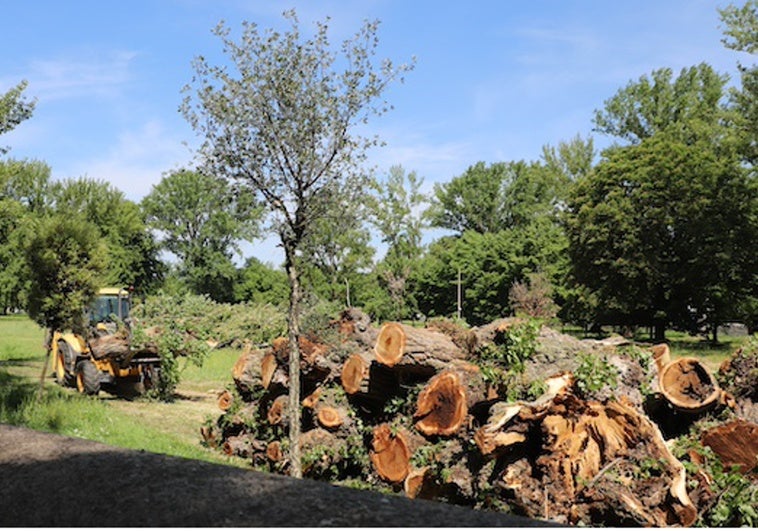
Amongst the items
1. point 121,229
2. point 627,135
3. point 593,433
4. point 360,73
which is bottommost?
point 593,433

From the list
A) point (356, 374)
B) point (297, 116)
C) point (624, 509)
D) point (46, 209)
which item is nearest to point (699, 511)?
point (624, 509)

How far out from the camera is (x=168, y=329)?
17.6 meters

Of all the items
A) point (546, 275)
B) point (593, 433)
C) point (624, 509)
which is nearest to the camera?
point (624, 509)

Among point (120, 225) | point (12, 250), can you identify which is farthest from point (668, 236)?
point (120, 225)

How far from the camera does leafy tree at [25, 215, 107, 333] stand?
1482 cm

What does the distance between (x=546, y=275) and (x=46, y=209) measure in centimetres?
3690

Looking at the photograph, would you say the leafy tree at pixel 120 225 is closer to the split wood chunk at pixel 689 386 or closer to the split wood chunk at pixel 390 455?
the split wood chunk at pixel 390 455

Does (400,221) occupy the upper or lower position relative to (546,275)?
upper

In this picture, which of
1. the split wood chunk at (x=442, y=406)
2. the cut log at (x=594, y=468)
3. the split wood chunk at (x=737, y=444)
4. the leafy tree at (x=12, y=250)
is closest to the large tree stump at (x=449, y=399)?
the split wood chunk at (x=442, y=406)

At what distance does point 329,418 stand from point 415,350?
2065 mm

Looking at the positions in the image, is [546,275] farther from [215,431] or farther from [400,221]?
[215,431]

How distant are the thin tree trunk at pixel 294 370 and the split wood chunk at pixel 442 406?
6.51 ft

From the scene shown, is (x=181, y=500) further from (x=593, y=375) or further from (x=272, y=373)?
(x=272, y=373)

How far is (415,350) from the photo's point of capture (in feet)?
31.6
